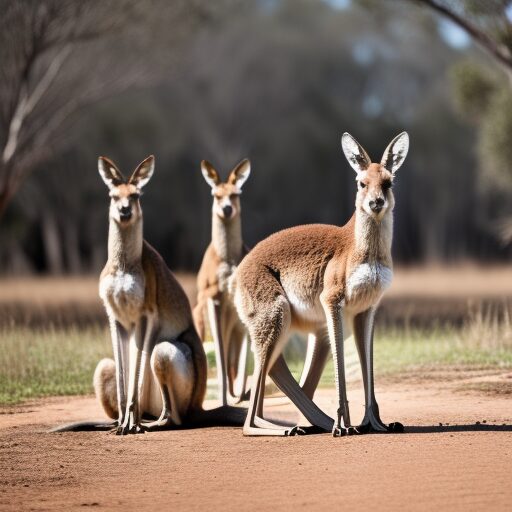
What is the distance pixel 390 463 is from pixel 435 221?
143 ft

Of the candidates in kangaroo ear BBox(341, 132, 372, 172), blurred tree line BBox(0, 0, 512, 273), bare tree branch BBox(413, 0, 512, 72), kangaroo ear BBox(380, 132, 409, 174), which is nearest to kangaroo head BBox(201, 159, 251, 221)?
kangaroo ear BBox(341, 132, 372, 172)

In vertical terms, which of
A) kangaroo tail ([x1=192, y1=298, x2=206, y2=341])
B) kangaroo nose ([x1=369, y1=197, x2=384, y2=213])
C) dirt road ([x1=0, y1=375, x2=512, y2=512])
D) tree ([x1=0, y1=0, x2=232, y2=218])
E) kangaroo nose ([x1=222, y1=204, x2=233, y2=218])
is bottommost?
dirt road ([x1=0, y1=375, x2=512, y2=512])

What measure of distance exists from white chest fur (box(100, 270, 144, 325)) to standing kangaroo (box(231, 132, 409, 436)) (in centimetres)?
76

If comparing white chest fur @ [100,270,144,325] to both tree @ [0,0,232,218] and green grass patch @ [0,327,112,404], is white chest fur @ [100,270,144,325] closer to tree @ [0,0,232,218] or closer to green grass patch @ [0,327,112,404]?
green grass patch @ [0,327,112,404]

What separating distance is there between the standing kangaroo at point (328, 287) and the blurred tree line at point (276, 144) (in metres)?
23.6

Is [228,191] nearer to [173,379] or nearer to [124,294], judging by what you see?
[124,294]

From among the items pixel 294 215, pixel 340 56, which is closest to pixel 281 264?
pixel 294 215

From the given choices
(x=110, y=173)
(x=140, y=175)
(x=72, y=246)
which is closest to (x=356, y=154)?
(x=140, y=175)

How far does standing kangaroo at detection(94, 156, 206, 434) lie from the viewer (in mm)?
8172

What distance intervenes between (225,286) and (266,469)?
3.54 meters

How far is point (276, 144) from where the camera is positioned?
154ft

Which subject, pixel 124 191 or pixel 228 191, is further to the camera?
pixel 228 191

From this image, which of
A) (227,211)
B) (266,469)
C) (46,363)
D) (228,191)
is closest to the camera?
(266,469)

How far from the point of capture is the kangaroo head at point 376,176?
758 centimetres
